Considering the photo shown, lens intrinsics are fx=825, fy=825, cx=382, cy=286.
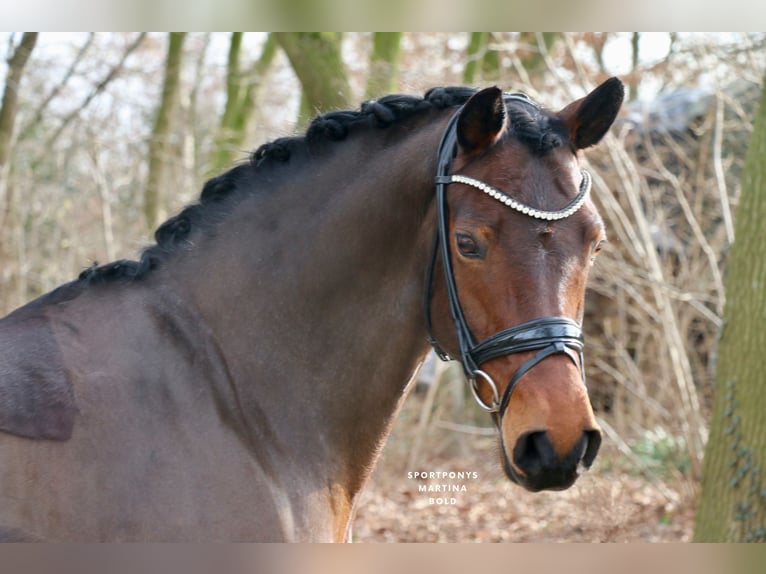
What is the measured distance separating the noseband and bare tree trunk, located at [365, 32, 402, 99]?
489 cm

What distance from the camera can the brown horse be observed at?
2.53 meters

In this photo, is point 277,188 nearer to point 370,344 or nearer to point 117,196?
point 370,344

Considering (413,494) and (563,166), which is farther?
(413,494)

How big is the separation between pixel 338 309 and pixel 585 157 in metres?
3.65

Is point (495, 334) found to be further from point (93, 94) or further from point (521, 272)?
point (93, 94)

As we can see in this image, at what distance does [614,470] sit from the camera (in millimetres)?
8398

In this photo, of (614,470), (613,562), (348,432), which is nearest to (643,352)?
(614,470)

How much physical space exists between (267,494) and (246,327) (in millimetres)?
595

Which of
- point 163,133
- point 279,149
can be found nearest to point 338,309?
point 279,149

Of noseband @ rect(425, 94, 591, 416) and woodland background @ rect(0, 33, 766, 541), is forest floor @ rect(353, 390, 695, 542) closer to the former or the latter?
woodland background @ rect(0, 33, 766, 541)

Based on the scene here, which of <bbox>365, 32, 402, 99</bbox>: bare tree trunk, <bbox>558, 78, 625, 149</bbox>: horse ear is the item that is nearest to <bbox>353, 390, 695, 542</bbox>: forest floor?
<bbox>365, 32, 402, 99</bbox>: bare tree trunk

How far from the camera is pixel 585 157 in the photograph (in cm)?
605

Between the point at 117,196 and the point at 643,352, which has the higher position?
the point at 117,196

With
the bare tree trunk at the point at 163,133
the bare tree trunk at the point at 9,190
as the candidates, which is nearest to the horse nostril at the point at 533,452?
the bare tree trunk at the point at 9,190
